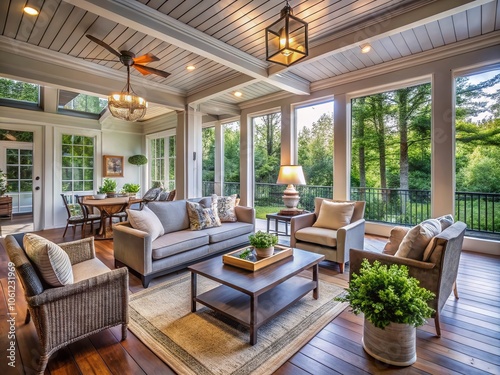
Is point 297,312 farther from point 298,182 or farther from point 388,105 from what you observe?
point 388,105

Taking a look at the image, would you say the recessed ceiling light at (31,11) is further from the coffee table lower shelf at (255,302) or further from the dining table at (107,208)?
the coffee table lower shelf at (255,302)

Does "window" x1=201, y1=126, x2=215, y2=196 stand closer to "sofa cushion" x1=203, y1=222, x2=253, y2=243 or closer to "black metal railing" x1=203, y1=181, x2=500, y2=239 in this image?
"black metal railing" x1=203, y1=181, x2=500, y2=239

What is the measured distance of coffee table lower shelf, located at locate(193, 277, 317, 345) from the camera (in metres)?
1.89

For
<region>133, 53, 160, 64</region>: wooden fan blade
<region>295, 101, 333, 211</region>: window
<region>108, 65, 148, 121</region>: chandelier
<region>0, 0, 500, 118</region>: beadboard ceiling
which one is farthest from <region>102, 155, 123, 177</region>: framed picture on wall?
<region>295, 101, 333, 211</region>: window

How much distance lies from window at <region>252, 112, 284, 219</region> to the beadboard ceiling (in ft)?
4.99

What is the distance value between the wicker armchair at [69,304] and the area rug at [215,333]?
32cm

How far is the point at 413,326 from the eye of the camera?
162 cm

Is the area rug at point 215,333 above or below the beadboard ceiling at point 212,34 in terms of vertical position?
below

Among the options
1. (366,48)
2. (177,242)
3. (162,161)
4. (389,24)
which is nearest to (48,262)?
(177,242)

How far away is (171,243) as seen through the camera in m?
2.97

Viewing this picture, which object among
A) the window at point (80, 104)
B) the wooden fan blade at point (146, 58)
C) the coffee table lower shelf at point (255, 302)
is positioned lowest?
the coffee table lower shelf at point (255, 302)

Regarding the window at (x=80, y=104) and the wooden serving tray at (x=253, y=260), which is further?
the window at (x=80, y=104)

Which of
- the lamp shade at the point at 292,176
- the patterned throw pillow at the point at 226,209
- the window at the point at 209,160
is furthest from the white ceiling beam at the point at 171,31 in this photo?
the window at the point at 209,160

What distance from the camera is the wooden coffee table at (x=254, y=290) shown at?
6.18 feet
